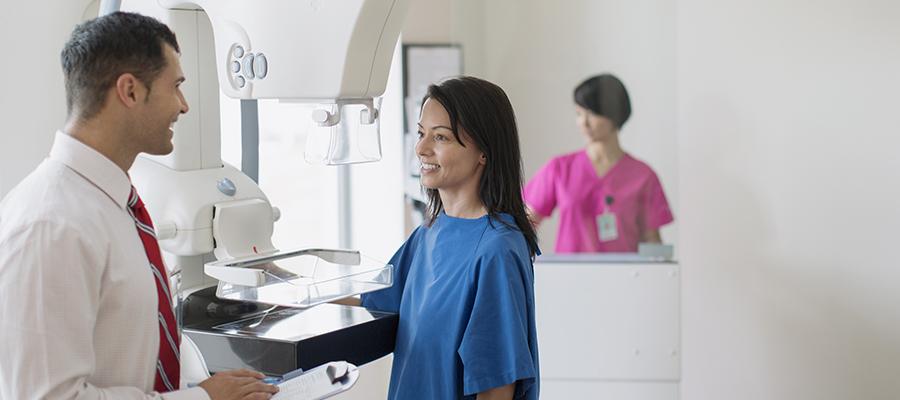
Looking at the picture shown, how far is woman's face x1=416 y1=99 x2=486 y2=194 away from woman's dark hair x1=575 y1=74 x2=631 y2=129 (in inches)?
55.5

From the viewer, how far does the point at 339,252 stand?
4.80 feet

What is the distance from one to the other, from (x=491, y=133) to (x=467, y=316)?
11.9 inches

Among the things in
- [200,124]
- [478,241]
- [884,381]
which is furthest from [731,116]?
[200,124]

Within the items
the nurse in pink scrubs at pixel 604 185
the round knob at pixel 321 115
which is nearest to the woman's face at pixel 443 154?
the round knob at pixel 321 115

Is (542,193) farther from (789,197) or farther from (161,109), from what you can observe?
(161,109)

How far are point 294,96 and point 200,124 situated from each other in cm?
25

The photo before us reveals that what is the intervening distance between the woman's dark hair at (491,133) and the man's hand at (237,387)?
50cm

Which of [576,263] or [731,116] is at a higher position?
[731,116]

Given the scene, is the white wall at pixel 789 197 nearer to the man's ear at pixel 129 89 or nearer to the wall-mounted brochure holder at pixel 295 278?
the wall-mounted brochure holder at pixel 295 278

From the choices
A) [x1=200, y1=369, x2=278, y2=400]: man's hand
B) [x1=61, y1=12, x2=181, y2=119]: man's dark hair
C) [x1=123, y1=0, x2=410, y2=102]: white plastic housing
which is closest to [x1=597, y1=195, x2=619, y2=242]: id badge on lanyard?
[x1=123, y1=0, x2=410, y2=102]: white plastic housing

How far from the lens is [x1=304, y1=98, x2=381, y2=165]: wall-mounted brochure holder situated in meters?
1.33

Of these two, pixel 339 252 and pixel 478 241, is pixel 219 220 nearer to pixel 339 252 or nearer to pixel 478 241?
pixel 339 252

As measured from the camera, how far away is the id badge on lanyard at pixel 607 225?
9.55 ft

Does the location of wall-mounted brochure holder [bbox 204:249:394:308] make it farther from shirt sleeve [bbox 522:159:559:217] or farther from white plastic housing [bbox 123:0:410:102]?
shirt sleeve [bbox 522:159:559:217]
